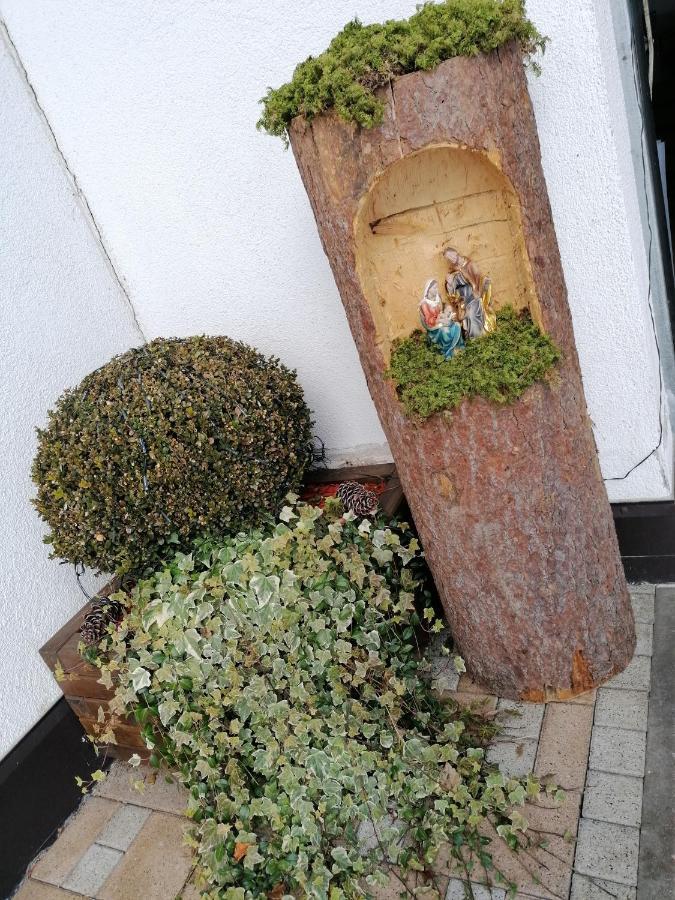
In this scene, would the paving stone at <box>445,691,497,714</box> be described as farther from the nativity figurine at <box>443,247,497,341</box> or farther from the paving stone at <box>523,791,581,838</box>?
the nativity figurine at <box>443,247,497,341</box>

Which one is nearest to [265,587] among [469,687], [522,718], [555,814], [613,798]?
[469,687]

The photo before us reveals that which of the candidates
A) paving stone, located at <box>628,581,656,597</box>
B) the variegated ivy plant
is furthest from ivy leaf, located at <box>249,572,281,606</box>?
paving stone, located at <box>628,581,656,597</box>

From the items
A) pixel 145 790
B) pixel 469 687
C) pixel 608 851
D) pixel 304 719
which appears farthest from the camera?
pixel 145 790

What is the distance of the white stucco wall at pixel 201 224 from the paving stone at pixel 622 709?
89cm

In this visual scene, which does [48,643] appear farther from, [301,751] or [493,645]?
[493,645]

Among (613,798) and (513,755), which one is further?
(513,755)

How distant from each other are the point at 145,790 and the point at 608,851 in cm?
185

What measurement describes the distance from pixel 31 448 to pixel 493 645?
2.14m

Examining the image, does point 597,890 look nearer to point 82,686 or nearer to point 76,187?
point 82,686

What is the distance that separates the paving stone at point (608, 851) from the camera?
2.01 m

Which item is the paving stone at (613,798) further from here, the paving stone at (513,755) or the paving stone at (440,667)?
the paving stone at (440,667)

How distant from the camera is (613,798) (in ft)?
7.29

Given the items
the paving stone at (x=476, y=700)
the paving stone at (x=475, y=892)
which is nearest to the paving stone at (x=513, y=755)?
the paving stone at (x=476, y=700)

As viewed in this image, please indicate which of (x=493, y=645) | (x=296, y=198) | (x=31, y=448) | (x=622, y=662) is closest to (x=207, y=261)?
(x=296, y=198)
